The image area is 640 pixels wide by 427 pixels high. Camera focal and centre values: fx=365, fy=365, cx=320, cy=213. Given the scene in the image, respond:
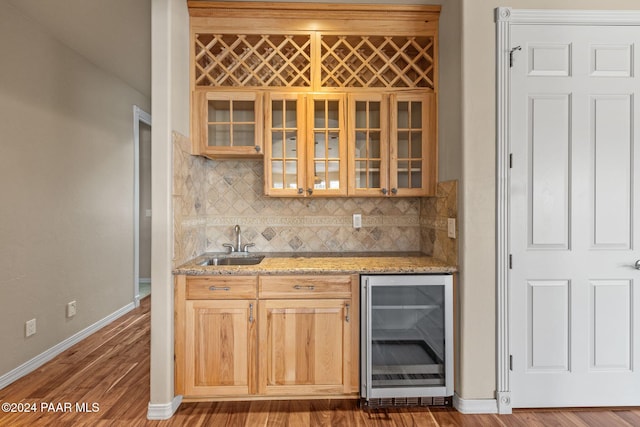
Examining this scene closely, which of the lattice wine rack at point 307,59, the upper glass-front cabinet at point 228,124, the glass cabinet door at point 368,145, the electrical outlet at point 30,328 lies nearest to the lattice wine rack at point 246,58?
the lattice wine rack at point 307,59

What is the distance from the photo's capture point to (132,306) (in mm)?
4543

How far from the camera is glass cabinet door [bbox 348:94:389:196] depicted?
272 centimetres

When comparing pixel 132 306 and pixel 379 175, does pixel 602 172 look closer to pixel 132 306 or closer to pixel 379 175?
pixel 379 175

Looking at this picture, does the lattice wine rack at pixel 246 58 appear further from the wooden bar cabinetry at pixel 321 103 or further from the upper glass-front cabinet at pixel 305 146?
the upper glass-front cabinet at pixel 305 146

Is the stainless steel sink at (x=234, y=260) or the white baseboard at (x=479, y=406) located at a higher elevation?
the stainless steel sink at (x=234, y=260)

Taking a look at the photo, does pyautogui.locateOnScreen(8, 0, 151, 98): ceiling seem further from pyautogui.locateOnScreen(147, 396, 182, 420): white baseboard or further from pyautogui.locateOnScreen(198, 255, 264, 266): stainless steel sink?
pyautogui.locateOnScreen(147, 396, 182, 420): white baseboard

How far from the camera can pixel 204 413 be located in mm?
2309

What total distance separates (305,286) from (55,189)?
7.98 ft

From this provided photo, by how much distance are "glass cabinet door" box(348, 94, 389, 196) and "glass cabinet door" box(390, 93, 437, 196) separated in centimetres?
7

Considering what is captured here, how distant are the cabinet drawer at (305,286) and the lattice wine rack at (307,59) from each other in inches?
56.2

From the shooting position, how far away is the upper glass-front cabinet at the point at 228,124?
2680mm

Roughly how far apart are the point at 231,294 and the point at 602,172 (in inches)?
98.2

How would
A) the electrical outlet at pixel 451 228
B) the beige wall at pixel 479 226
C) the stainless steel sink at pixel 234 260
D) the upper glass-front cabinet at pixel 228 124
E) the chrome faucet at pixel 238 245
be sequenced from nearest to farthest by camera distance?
the beige wall at pixel 479 226
the electrical outlet at pixel 451 228
the upper glass-front cabinet at pixel 228 124
the stainless steel sink at pixel 234 260
the chrome faucet at pixel 238 245

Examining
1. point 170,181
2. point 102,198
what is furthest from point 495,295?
point 102,198
